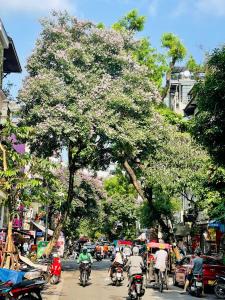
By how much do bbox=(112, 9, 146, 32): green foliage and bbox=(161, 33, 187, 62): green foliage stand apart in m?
2.77

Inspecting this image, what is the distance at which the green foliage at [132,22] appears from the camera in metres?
38.2

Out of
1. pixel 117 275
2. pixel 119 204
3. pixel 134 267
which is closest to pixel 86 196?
pixel 119 204

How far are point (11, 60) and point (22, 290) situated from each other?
24.7 meters

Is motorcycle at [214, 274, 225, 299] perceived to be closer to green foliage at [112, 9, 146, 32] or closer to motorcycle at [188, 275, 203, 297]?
motorcycle at [188, 275, 203, 297]

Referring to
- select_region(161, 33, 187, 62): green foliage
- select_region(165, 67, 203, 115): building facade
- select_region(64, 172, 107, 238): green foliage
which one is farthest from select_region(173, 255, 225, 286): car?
select_region(165, 67, 203, 115): building facade

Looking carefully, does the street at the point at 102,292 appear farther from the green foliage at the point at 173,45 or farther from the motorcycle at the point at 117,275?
the green foliage at the point at 173,45

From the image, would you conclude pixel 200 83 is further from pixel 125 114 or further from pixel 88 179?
pixel 88 179

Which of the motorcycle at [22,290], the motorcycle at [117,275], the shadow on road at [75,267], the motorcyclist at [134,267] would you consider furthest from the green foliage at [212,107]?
the shadow on road at [75,267]

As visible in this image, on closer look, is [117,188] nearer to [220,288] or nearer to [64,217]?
[64,217]

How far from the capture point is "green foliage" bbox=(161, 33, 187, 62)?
40344 millimetres

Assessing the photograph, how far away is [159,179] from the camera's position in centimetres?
2908

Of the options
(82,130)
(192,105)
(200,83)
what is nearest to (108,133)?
(82,130)

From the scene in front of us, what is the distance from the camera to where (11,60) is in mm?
34531

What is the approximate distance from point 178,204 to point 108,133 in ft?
67.5
